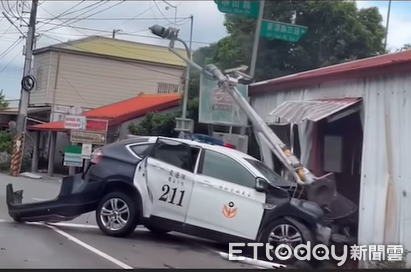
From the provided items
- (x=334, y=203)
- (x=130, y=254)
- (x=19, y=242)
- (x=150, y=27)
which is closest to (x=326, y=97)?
(x=334, y=203)

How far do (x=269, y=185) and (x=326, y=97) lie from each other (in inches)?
147

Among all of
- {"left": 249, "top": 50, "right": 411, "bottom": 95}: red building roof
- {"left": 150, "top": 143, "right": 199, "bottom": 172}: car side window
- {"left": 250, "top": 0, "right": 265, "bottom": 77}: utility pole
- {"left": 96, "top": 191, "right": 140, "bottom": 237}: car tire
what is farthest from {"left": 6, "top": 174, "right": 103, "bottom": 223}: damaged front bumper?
{"left": 249, "top": 50, "right": 411, "bottom": 95}: red building roof

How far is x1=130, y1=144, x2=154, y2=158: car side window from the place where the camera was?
1063 cm

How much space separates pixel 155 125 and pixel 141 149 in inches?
298

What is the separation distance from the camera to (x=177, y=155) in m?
10.4

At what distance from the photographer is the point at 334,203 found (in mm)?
11164

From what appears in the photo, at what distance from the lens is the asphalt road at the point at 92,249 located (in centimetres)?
868

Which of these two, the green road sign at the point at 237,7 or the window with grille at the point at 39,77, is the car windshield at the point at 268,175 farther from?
the window with grille at the point at 39,77

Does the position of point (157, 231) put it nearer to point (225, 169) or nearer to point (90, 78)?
point (225, 169)

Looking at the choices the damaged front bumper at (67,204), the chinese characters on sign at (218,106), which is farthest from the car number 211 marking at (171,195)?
the chinese characters on sign at (218,106)

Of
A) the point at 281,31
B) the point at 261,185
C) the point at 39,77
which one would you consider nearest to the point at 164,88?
the point at 39,77

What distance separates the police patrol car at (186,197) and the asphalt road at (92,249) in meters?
0.27

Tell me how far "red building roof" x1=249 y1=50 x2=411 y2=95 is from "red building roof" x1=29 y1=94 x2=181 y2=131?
448cm

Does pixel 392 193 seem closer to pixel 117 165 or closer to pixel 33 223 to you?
pixel 117 165
